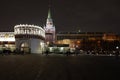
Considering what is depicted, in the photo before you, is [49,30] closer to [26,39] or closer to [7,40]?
[7,40]

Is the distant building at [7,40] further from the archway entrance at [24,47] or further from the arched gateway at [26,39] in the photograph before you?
the arched gateway at [26,39]

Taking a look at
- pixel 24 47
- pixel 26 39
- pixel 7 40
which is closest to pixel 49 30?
pixel 7 40

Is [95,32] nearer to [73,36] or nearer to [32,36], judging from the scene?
[73,36]

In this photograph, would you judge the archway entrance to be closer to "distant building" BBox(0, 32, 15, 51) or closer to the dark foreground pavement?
"distant building" BBox(0, 32, 15, 51)

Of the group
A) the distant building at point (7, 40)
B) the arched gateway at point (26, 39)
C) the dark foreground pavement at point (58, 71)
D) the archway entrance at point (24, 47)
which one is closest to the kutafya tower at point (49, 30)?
the distant building at point (7, 40)

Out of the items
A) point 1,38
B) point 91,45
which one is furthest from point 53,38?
point 1,38

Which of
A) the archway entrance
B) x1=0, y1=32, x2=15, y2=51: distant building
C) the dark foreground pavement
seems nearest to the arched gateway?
the archway entrance

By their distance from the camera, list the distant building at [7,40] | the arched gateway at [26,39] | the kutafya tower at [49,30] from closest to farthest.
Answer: the arched gateway at [26,39] → the distant building at [7,40] → the kutafya tower at [49,30]

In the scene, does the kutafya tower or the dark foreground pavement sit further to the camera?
the kutafya tower

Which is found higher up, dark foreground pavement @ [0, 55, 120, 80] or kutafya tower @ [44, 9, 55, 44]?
kutafya tower @ [44, 9, 55, 44]

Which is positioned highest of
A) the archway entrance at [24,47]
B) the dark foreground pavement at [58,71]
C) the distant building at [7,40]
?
the distant building at [7,40]

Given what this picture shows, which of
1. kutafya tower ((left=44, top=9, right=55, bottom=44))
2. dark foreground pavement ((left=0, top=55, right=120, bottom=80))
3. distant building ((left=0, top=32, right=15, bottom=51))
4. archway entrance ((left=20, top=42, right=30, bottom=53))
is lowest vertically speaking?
dark foreground pavement ((left=0, top=55, right=120, bottom=80))

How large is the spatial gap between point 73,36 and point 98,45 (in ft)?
143

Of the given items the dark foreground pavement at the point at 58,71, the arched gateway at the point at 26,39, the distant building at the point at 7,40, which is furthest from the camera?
the distant building at the point at 7,40
